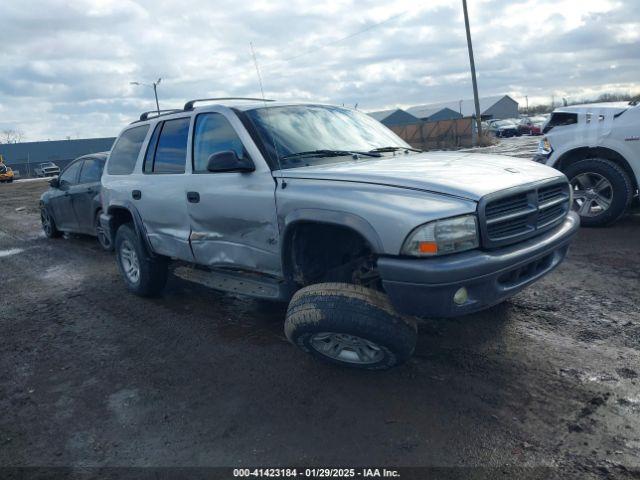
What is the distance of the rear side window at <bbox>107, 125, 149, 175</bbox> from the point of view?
5.47 meters

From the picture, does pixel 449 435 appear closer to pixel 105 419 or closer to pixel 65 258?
pixel 105 419

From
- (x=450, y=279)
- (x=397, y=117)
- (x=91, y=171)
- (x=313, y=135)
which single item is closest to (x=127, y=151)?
(x=313, y=135)

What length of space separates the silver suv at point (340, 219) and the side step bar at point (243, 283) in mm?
11

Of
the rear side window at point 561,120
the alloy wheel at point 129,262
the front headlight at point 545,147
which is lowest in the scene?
the alloy wheel at point 129,262

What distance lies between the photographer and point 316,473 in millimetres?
2613

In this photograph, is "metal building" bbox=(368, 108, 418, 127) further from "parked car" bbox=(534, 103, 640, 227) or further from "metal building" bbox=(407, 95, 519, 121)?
"parked car" bbox=(534, 103, 640, 227)

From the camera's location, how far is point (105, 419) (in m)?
3.30

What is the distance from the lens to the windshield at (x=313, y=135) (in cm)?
394

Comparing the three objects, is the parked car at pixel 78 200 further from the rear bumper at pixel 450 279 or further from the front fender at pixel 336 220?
the rear bumper at pixel 450 279

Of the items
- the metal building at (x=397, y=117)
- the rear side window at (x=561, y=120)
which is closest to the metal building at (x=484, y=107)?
the metal building at (x=397, y=117)

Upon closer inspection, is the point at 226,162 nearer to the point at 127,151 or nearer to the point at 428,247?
the point at 428,247

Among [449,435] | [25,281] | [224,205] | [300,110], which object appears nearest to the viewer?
[449,435]

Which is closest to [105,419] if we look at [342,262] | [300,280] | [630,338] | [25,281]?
[300,280]

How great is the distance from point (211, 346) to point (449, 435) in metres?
2.15
